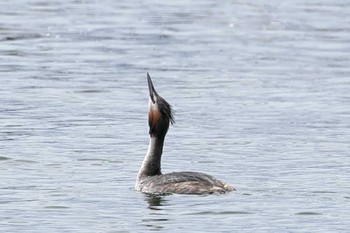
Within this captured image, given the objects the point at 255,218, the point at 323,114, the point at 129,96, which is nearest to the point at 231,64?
the point at 129,96

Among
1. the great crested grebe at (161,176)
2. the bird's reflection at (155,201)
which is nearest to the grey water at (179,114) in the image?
the bird's reflection at (155,201)

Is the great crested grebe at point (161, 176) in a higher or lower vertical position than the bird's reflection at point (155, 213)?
higher

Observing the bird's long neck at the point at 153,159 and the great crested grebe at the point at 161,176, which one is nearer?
the great crested grebe at the point at 161,176

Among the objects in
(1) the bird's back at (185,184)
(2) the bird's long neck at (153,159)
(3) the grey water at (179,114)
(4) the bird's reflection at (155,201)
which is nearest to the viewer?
(3) the grey water at (179,114)

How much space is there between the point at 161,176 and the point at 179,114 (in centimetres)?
761

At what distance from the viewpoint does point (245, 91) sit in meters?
31.2

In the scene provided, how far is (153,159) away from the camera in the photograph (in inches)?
837

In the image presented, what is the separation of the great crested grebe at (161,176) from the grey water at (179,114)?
0.43 ft

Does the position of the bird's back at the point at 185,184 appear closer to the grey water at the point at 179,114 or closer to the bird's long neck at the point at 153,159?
the grey water at the point at 179,114

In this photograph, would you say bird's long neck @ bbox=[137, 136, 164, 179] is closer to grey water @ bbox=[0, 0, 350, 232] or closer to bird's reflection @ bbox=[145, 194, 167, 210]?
grey water @ bbox=[0, 0, 350, 232]

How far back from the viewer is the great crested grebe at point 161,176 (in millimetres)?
20156

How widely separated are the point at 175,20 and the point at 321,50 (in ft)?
25.8

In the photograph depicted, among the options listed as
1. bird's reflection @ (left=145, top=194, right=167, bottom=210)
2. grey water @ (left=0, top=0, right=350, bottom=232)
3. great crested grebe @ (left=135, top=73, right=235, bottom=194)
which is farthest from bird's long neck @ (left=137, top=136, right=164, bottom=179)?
bird's reflection @ (left=145, top=194, right=167, bottom=210)

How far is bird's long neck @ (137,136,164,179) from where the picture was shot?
21125mm
